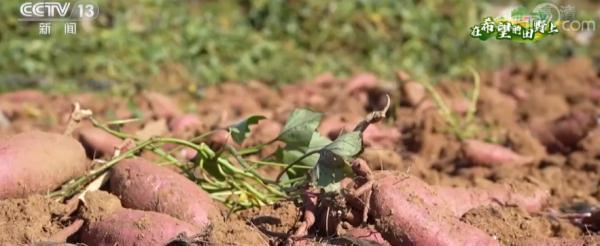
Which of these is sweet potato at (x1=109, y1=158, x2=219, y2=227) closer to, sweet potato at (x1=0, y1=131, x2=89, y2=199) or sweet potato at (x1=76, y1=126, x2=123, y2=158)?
sweet potato at (x1=0, y1=131, x2=89, y2=199)

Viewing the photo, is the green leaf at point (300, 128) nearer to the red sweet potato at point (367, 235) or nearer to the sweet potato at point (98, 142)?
the red sweet potato at point (367, 235)

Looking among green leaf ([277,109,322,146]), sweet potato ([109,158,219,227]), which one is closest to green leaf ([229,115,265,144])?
green leaf ([277,109,322,146])

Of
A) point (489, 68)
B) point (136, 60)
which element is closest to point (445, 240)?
point (136, 60)

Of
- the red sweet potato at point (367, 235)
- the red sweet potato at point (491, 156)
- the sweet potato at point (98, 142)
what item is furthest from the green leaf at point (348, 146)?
the red sweet potato at point (491, 156)

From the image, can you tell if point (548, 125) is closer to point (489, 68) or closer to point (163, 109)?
point (163, 109)

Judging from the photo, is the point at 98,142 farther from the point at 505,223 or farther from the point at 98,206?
the point at 505,223

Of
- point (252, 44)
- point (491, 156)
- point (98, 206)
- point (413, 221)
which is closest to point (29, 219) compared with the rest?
point (98, 206)

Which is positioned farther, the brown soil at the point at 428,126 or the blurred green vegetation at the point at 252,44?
the blurred green vegetation at the point at 252,44

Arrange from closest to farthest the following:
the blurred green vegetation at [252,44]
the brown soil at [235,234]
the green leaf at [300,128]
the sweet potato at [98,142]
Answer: the brown soil at [235,234]
the green leaf at [300,128]
the sweet potato at [98,142]
the blurred green vegetation at [252,44]
